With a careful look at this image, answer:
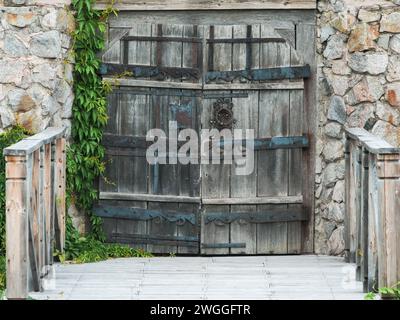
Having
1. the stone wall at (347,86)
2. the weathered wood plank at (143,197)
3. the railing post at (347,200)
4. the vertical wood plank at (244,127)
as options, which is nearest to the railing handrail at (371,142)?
the railing post at (347,200)

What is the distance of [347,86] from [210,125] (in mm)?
1292

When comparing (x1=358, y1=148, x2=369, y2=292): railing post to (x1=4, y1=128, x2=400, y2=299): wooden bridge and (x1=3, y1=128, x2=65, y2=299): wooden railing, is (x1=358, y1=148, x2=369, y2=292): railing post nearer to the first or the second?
(x1=4, y1=128, x2=400, y2=299): wooden bridge

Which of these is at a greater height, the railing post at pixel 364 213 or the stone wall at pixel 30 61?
the stone wall at pixel 30 61

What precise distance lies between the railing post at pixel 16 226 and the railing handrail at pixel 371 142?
2.35 metres

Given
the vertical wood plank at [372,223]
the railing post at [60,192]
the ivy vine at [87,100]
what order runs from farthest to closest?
the ivy vine at [87,100] → the railing post at [60,192] → the vertical wood plank at [372,223]

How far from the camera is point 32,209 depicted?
7.77 m

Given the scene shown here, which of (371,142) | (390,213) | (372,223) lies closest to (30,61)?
(371,142)

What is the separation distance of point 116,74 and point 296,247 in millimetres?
2304

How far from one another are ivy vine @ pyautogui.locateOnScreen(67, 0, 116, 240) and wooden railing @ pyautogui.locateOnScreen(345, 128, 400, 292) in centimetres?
260

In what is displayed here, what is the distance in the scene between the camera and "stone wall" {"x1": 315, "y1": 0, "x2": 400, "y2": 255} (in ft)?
31.6

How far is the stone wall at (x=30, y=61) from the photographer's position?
9.62 meters

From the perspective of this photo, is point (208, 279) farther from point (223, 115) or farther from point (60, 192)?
point (223, 115)

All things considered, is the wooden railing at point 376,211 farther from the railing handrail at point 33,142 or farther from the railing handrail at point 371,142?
the railing handrail at point 33,142
